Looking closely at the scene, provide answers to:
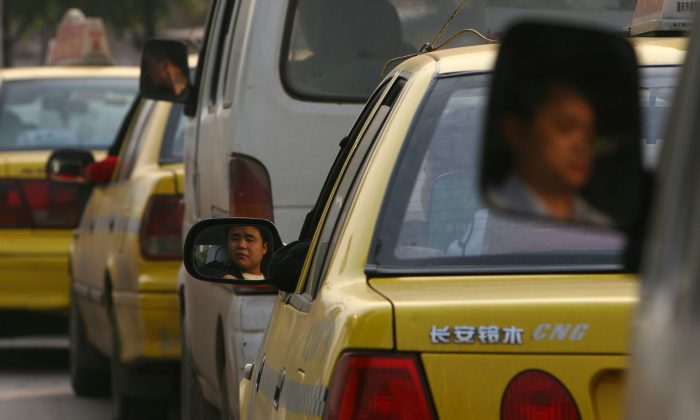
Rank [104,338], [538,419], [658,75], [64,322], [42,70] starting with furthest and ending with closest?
[64,322] < [42,70] < [104,338] < [658,75] < [538,419]

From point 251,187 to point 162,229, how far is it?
7.93 ft

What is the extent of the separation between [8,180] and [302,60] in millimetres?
5111

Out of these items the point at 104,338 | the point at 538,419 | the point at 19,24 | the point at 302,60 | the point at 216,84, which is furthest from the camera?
the point at 19,24

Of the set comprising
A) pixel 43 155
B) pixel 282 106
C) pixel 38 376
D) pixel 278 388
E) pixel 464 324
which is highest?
pixel 464 324

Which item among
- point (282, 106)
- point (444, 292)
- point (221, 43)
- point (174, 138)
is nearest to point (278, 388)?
point (444, 292)

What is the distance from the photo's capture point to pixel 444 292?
3.10 metres

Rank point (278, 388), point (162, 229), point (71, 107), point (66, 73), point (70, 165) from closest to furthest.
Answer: point (278, 388)
point (162, 229)
point (70, 165)
point (71, 107)
point (66, 73)

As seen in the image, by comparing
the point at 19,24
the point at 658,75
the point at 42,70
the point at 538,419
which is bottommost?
the point at 19,24

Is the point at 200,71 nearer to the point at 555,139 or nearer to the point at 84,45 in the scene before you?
the point at 555,139

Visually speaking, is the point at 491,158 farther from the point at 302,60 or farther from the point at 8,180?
the point at 8,180

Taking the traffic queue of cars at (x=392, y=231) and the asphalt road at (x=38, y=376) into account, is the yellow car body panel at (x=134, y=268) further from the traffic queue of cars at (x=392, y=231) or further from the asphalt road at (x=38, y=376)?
the asphalt road at (x=38, y=376)

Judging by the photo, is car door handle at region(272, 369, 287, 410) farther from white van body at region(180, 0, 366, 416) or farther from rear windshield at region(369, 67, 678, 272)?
white van body at region(180, 0, 366, 416)

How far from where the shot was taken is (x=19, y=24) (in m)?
35.9

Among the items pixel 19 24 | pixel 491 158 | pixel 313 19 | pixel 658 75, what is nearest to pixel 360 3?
pixel 313 19
